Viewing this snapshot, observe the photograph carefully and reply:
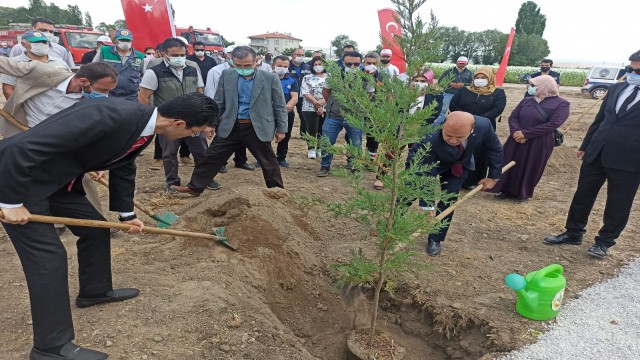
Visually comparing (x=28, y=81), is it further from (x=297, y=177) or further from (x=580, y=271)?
(x=580, y=271)

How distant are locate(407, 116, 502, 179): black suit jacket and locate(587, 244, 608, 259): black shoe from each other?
4.22 ft

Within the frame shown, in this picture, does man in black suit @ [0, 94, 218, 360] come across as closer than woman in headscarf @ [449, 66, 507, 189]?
Yes

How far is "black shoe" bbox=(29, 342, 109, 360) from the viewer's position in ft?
7.31

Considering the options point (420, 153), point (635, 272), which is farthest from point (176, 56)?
point (635, 272)

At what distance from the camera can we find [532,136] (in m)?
5.50

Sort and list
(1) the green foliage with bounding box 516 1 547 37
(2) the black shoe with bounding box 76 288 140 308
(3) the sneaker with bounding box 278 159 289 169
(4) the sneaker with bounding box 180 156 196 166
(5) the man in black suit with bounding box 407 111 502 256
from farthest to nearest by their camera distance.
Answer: (1) the green foliage with bounding box 516 1 547 37 < (3) the sneaker with bounding box 278 159 289 169 < (4) the sneaker with bounding box 180 156 196 166 < (5) the man in black suit with bounding box 407 111 502 256 < (2) the black shoe with bounding box 76 288 140 308

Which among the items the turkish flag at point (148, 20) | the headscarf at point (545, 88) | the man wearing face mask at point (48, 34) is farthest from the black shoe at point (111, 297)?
the headscarf at point (545, 88)

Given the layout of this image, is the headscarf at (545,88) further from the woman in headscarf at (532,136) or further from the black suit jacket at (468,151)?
the black suit jacket at (468,151)

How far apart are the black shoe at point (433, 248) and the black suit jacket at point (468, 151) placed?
76 centimetres

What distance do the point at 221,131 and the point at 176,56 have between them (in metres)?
1.27

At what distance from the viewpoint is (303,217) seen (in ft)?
15.1

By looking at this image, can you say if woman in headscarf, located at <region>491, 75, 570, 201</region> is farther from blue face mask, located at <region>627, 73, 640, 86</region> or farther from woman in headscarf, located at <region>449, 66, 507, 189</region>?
blue face mask, located at <region>627, 73, 640, 86</region>

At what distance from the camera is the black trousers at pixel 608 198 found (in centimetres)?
389

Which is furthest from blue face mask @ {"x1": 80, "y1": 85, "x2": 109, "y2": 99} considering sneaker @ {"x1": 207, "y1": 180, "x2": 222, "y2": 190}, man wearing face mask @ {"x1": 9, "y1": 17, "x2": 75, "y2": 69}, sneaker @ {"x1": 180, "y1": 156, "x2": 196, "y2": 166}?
sneaker @ {"x1": 180, "y1": 156, "x2": 196, "y2": 166}
